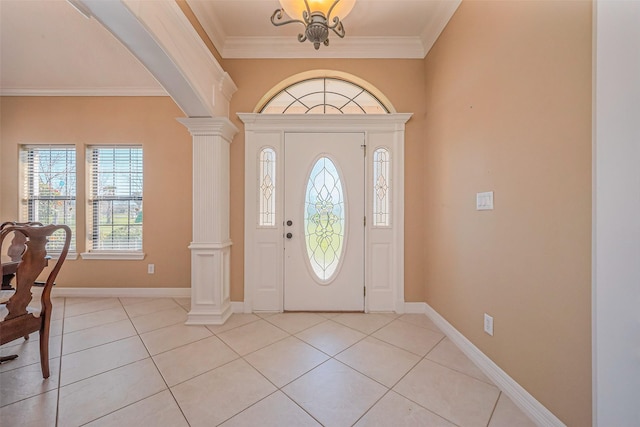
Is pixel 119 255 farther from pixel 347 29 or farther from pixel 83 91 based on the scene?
pixel 347 29

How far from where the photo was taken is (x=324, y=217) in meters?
2.65

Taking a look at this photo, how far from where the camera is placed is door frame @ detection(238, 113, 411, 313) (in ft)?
8.48

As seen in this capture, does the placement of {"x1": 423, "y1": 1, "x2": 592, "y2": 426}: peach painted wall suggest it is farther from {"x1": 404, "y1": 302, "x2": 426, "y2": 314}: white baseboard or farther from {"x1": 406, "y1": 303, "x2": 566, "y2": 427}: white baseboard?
{"x1": 404, "y1": 302, "x2": 426, "y2": 314}: white baseboard

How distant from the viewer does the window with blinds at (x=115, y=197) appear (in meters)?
3.23

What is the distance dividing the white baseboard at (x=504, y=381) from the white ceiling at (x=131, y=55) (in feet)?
9.18

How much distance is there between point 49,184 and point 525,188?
5.34m

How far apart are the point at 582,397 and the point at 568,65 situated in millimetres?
1557

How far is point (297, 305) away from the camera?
A: 2.61 meters

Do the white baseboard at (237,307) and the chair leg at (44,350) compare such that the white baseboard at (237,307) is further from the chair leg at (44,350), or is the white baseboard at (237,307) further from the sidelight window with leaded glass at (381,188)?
the sidelight window with leaded glass at (381,188)

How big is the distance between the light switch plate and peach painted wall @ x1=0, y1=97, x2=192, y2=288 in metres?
3.28

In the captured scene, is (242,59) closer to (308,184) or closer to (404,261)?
(308,184)

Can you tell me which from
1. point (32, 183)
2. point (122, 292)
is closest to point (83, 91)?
point (32, 183)

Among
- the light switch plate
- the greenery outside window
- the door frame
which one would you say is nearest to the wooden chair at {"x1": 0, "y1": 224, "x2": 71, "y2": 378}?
the door frame

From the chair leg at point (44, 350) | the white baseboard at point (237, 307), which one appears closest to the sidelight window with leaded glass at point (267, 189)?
the white baseboard at point (237, 307)
